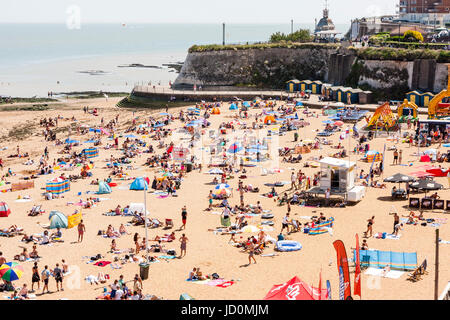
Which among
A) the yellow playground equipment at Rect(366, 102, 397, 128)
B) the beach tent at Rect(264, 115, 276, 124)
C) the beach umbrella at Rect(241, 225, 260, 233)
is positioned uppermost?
the yellow playground equipment at Rect(366, 102, 397, 128)

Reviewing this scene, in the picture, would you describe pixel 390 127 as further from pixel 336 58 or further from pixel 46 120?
pixel 46 120

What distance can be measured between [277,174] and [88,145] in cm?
1642

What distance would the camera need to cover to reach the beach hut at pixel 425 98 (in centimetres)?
5069

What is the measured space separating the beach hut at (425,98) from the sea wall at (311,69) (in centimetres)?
273

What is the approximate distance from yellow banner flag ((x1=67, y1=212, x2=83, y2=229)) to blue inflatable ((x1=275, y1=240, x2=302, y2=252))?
831cm

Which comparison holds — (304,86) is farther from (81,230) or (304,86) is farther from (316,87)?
(81,230)

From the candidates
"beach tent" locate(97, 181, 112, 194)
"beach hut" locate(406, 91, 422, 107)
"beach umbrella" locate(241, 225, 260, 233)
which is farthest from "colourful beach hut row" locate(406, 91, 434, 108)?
"beach umbrella" locate(241, 225, 260, 233)

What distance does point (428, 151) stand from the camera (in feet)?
111

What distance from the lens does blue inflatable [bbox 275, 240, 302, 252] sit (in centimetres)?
2116

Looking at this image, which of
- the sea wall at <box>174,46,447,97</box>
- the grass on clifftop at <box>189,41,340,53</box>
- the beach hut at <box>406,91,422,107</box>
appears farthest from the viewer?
the grass on clifftop at <box>189,41,340,53</box>

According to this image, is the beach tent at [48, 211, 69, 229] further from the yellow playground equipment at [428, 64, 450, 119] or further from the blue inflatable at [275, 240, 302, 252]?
the yellow playground equipment at [428, 64, 450, 119]

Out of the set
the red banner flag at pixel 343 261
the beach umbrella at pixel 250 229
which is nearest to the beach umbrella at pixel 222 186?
the beach umbrella at pixel 250 229

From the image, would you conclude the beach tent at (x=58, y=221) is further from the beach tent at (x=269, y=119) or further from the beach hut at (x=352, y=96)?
the beach hut at (x=352, y=96)

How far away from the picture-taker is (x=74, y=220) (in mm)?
24875
